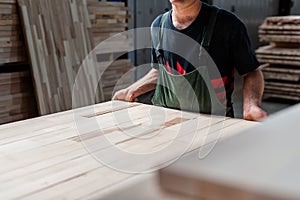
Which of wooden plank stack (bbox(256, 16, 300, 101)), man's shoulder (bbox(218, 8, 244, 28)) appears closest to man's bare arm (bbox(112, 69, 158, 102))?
man's shoulder (bbox(218, 8, 244, 28))

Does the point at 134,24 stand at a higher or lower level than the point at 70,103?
higher

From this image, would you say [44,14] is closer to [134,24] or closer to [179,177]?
[134,24]

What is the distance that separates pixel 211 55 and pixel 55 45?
2.05m

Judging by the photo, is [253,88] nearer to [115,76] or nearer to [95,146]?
[95,146]

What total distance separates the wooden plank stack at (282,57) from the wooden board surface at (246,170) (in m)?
6.06

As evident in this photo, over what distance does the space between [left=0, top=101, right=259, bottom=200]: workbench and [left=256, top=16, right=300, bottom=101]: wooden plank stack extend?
4732mm

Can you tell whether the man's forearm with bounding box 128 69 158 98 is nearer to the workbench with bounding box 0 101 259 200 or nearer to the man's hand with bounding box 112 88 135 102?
the man's hand with bounding box 112 88 135 102

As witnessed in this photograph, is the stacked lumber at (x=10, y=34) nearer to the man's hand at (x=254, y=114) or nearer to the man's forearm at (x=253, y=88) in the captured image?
the man's forearm at (x=253, y=88)

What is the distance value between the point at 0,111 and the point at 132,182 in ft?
8.71

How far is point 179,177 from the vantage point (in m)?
0.52

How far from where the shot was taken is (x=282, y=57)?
6301mm

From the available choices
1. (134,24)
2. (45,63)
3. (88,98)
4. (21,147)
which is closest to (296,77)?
(134,24)

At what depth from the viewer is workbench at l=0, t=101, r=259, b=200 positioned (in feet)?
3.86

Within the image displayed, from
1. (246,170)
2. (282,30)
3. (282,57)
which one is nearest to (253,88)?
(246,170)
